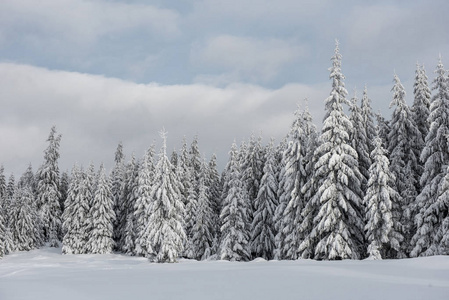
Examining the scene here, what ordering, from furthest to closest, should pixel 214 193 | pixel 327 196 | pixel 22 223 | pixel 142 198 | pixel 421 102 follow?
pixel 22 223 < pixel 214 193 < pixel 142 198 < pixel 421 102 < pixel 327 196

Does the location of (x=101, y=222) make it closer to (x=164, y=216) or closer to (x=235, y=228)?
(x=164, y=216)

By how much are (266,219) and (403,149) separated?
1556 cm

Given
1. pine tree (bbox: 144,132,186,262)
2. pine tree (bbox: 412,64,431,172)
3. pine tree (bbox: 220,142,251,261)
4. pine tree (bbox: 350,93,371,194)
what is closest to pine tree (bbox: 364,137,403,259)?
pine tree (bbox: 350,93,371,194)

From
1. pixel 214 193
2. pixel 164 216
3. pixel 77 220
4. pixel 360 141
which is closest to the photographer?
pixel 360 141

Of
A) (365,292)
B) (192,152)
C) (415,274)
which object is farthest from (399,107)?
(192,152)

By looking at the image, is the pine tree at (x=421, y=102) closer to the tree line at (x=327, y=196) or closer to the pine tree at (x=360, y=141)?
the tree line at (x=327, y=196)

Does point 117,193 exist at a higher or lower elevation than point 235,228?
higher

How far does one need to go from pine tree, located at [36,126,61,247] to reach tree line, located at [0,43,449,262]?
10.8m

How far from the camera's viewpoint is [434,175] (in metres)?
29.9

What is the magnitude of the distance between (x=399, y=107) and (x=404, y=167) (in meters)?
5.70

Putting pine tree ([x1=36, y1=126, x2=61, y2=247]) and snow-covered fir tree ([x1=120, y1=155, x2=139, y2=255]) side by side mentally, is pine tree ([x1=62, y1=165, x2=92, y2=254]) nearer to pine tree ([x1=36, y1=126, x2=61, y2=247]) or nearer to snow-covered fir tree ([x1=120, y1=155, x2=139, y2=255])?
snow-covered fir tree ([x1=120, y1=155, x2=139, y2=255])

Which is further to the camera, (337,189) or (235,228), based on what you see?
(235,228)

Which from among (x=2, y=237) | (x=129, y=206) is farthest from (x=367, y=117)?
(x=2, y=237)

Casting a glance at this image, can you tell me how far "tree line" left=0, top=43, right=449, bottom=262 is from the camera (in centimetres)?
2866
